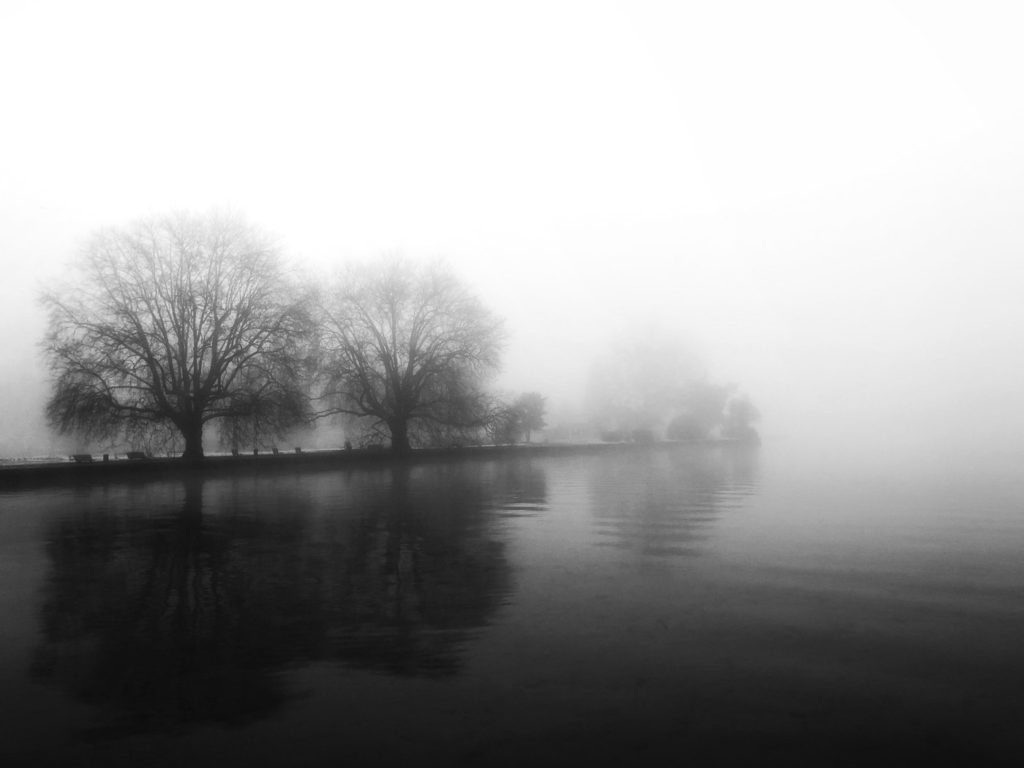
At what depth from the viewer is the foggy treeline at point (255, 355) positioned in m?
31.2

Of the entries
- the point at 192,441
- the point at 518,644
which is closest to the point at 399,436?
the point at 192,441

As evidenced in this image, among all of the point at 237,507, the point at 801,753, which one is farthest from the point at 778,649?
the point at 237,507

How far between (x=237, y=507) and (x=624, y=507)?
7.88 m

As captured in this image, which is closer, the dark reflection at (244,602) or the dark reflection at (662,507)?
the dark reflection at (244,602)

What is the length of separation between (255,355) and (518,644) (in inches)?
1238

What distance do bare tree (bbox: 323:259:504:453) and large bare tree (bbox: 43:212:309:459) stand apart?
5.17 m

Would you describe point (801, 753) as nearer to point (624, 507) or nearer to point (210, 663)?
point (210, 663)

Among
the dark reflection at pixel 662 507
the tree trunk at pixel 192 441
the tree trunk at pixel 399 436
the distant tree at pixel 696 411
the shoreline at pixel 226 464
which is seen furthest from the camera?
the distant tree at pixel 696 411

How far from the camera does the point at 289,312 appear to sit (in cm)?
3519

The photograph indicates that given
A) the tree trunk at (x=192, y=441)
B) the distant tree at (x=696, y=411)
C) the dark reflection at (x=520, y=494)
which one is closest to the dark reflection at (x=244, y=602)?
the dark reflection at (x=520, y=494)

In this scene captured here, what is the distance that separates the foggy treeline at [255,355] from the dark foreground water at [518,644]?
2143cm

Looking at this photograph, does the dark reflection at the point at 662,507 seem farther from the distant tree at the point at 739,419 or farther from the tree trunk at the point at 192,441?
the distant tree at the point at 739,419

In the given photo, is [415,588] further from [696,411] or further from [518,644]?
[696,411]

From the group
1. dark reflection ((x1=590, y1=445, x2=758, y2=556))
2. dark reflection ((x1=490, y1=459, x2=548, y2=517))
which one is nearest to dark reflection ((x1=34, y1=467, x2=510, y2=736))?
dark reflection ((x1=490, y1=459, x2=548, y2=517))
